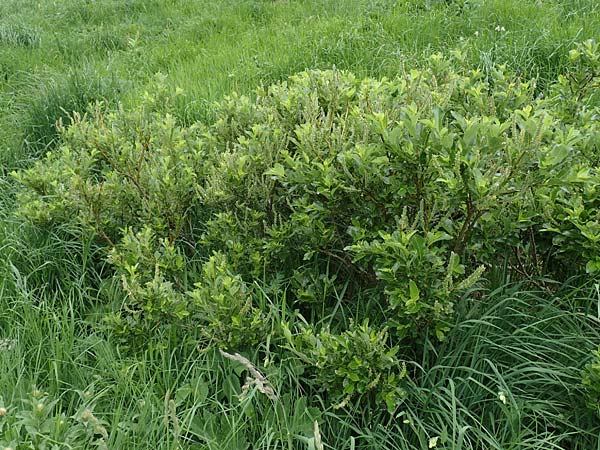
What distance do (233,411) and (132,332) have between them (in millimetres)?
543

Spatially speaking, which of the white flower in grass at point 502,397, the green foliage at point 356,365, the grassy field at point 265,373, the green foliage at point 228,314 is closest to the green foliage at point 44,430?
the grassy field at point 265,373

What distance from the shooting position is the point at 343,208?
2408 mm

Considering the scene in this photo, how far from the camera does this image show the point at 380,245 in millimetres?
2109

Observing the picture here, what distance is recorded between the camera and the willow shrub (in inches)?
82.7

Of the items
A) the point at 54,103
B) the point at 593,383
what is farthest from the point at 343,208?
the point at 54,103

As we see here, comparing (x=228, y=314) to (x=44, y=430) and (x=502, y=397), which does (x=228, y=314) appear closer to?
(x=44, y=430)

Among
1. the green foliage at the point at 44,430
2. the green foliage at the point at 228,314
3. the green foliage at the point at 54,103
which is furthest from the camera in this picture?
the green foliage at the point at 54,103

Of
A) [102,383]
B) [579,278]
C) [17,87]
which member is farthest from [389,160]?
[17,87]

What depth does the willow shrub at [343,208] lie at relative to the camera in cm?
210

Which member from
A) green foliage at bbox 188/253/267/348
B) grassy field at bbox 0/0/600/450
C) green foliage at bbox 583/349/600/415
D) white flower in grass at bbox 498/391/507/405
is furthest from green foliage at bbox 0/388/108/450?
green foliage at bbox 583/349/600/415

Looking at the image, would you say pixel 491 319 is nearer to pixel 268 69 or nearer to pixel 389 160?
pixel 389 160

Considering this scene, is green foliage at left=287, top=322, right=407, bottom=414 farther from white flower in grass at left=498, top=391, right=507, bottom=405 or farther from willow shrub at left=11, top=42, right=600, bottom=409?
white flower in grass at left=498, top=391, right=507, bottom=405

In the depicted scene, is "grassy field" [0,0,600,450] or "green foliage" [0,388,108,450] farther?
"grassy field" [0,0,600,450]

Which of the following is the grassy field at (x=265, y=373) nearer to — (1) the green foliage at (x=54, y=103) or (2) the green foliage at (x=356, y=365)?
(2) the green foliage at (x=356, y=365)
